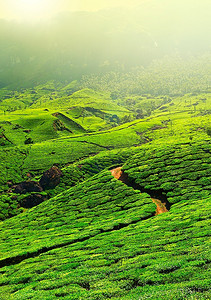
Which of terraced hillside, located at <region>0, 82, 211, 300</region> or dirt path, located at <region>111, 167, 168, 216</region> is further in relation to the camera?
dirt path, located at <region>111, 167, 168, 216</region>

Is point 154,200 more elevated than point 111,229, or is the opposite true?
point 154,200

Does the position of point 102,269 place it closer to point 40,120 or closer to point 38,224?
point 38,224

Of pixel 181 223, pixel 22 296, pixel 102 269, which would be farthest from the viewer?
pixel 181 223

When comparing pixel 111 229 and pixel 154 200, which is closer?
pixel 111 229

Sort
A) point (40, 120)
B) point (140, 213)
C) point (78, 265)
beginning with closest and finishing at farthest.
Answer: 1. point (78, 265)
2. point (140, 213)
3. point (40, 120)

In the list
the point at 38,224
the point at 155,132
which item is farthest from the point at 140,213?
the point at 155,132

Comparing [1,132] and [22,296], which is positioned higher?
[1,132]

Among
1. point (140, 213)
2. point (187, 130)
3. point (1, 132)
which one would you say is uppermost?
point (1, 132)

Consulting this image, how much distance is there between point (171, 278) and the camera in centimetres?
1845

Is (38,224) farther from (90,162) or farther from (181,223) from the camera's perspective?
(90,162)

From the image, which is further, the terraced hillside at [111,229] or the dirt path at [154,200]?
the dirt path at [154,200]

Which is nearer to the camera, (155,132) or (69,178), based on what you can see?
(69,178)

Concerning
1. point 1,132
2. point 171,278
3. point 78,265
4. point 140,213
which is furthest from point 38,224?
point 1,132

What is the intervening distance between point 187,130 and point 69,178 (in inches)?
4793
